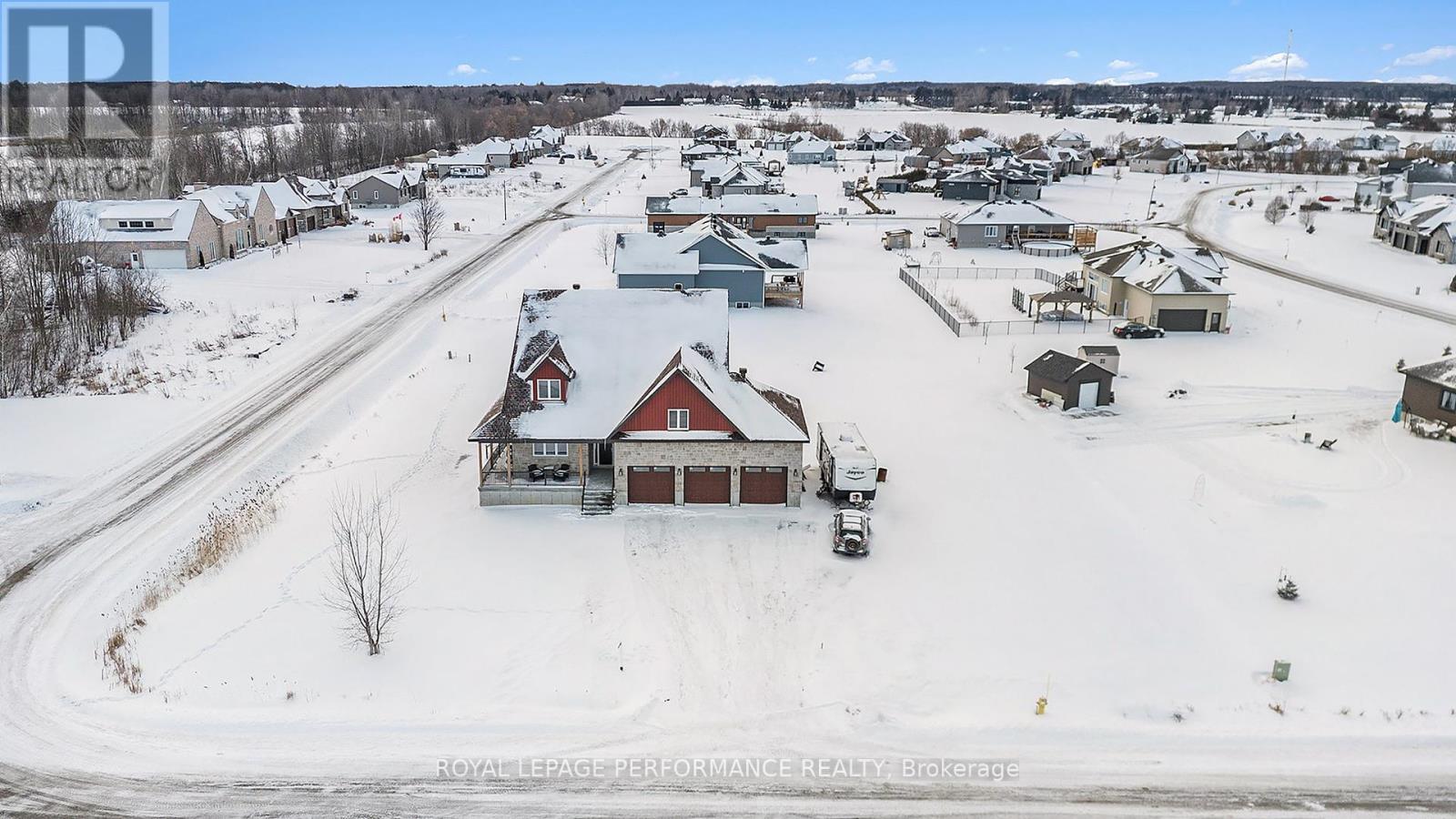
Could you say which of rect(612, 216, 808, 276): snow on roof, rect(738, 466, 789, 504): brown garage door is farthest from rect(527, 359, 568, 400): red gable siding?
rect(612, 216, 808, 276): snow on roof

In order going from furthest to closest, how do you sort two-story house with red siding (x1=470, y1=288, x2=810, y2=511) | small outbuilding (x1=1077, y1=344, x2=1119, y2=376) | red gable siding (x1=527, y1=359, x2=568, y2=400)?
small outbuilding (x1=1077, y1=344, x2=1119, y2=376) < red gable siding (x1=527, y1=359, x2=568, y2=400) < two-story house with red siding (x1=470, y1=288, x2=810, y2=511)

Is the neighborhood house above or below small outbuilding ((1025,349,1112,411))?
above

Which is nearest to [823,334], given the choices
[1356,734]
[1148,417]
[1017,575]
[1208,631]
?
[1148,417]

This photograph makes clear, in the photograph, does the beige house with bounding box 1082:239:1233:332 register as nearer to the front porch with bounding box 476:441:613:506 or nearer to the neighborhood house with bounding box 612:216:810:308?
the neighborhood house with bounding box 612:216:810:308

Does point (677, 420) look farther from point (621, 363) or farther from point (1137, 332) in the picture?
point (1137, 332)

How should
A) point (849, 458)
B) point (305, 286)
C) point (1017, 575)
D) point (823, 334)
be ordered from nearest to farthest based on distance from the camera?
point (1017, 575)
point (849, 458)
point (823, 334)
point (305, 286)

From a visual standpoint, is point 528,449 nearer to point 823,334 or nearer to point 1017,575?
point 1017,575
